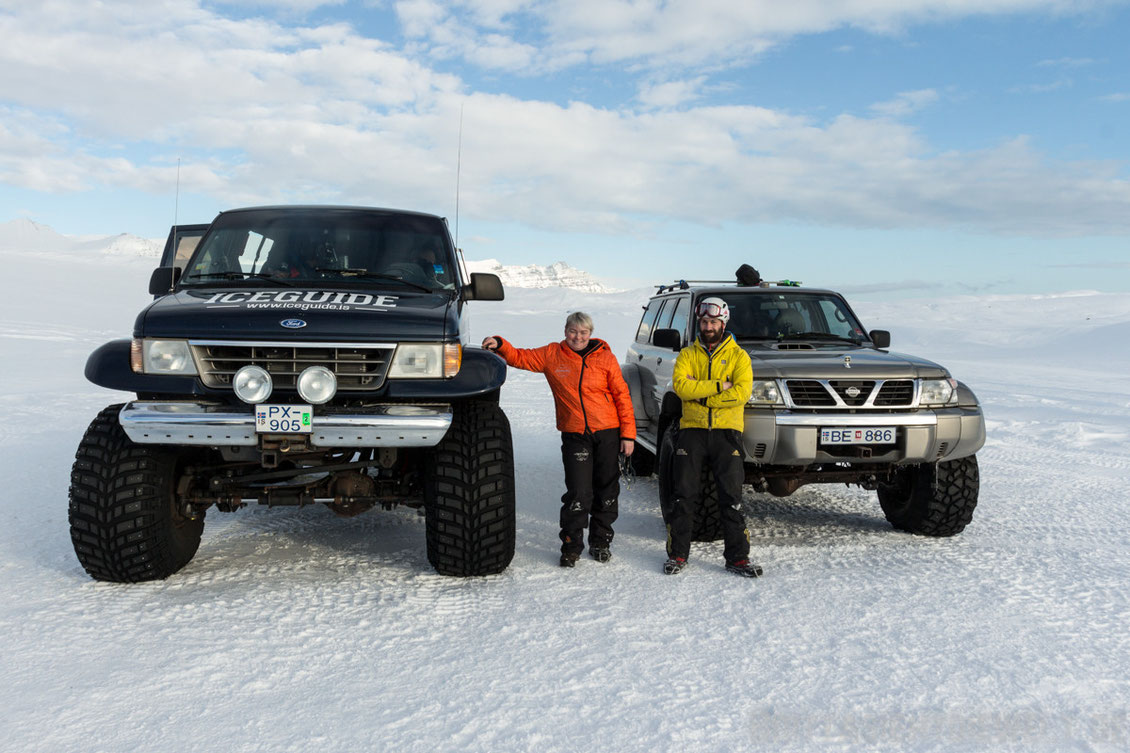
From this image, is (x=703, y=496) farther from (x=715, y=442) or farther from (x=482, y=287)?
(x=482, y=287)

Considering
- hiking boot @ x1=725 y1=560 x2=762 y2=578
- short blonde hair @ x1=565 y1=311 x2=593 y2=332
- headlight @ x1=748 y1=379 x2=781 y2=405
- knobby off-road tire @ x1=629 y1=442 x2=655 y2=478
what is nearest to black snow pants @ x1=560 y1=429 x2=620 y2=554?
short blonde hair @ x1=565 y1=311 x2=593 y2=332

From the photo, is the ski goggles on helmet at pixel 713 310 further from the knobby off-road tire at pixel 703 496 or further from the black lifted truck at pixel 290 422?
the black lifted truck at pixel 290 422

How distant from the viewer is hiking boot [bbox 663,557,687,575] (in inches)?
191

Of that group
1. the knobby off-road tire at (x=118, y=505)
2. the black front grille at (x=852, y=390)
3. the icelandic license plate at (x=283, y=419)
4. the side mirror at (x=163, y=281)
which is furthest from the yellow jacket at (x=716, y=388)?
the side mirror at (x=163, y=281)

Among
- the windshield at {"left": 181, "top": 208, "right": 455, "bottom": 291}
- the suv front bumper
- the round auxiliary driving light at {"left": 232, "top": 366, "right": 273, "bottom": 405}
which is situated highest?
the windshield at {"left": 181, "top": 208, "right": 455, "bottom": 291}

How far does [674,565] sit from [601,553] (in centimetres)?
48

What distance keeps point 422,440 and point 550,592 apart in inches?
42.9

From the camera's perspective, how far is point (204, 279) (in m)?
5.11

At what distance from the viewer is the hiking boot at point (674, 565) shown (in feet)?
15.9

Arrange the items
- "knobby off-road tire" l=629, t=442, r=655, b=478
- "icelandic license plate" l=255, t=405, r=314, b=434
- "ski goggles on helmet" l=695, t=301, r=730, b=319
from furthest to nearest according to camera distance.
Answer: "knobby off-road tire" l=629, t=442, r=655, b=478 → "ski goggles on helmet" l=695, t=301, r=730, b=319 → "icelandic license plate" l=255, t=405, r=314, b=434

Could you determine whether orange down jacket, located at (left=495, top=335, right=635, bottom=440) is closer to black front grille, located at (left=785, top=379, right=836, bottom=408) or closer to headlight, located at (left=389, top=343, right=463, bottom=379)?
headlight, located at (left=389, top=343, right=463, bottom=379)

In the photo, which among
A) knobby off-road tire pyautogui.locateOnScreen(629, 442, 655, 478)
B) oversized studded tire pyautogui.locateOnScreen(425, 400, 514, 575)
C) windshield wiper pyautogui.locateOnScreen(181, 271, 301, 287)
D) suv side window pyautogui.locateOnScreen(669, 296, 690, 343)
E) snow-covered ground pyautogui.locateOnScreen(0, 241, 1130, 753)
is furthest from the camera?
knobby off-road tire pyautogui.locateOnScreen(629, 442, 655, 478)

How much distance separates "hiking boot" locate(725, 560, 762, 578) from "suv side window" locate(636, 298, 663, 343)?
316 cm

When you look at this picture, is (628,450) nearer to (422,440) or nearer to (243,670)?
(422,440)
